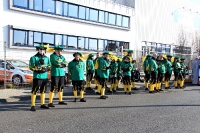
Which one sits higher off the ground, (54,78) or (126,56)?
(126,56)

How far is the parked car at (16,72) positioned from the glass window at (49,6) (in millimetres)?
9397

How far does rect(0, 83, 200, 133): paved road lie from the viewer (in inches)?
245

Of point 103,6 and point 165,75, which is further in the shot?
point 103,6

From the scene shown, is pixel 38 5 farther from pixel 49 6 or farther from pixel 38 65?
pixel 38 65

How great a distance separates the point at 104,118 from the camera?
7383 mm

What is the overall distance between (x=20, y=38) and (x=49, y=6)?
13.6ft

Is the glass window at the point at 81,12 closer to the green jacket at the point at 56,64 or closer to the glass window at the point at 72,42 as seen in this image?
the glass window at the point at 72,42

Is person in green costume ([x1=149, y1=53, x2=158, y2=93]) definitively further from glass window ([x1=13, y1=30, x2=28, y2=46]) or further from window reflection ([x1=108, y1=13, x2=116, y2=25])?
window reflection ([x1=108, y1=13, x2=116, y2=25])

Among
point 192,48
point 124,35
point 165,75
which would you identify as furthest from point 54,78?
point 192,48

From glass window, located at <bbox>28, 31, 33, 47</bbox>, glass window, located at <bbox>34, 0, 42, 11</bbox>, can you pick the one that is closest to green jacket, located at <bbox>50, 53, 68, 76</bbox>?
glass window, located at <bbox>28, 31, 33, 47</bbox>

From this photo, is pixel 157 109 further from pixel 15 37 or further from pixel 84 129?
pixel 15 37

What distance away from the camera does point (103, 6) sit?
91.8 feet

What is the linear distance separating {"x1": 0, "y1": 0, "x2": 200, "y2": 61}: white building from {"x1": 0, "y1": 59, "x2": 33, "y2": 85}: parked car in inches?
24.6

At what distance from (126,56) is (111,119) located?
596 cm
